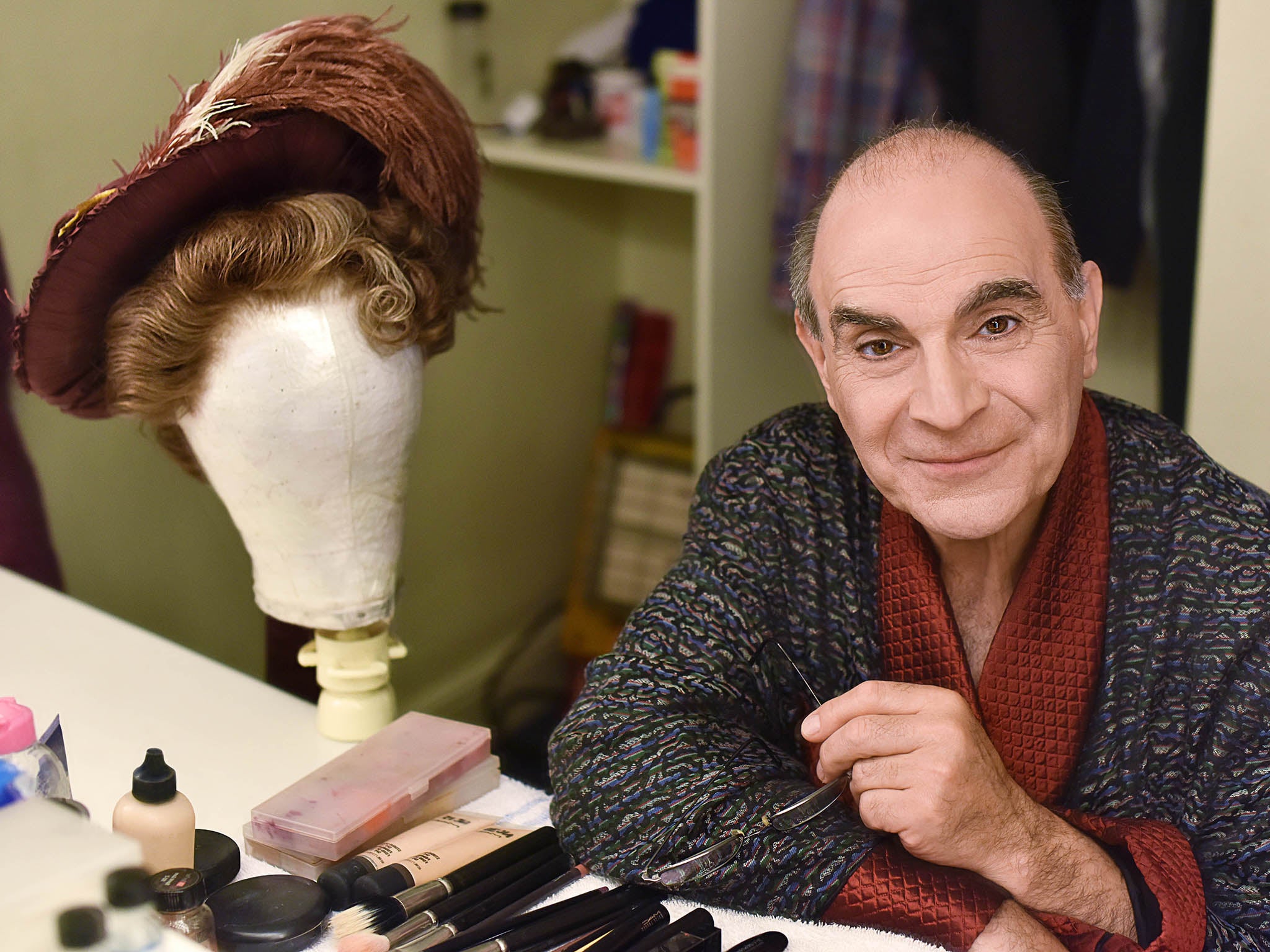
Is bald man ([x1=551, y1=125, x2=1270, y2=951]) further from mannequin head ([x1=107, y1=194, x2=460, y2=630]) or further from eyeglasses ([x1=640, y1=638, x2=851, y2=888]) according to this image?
mannequin head ([x1=107, y1=194, x2=460, y2=630])

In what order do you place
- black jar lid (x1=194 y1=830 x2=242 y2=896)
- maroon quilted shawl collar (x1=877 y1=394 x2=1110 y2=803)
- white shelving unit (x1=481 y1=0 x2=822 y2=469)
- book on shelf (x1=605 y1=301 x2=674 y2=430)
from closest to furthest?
black jar lid (x1=194 y1=830 x2=242 y2=896) < maroon quilted shawl collar (x1=877 y1=394 x2=1110 y2=803) < white shelving unit (x1=481 y1=0 x2=822 y2=469) < book on shelf (x1=605 y1=301 x2=674 y2=430)

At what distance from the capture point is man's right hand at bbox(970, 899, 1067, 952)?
0.86m

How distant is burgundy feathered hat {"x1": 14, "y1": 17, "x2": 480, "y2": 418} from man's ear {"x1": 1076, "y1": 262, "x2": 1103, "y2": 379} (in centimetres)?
53

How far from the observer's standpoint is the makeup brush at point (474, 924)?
823mm

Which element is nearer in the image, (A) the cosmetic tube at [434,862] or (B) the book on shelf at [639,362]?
(A) the cosmetic tube at [434,862]

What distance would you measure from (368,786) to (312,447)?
0.93 feet

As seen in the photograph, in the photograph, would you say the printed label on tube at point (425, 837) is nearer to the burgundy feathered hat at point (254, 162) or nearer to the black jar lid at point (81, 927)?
the black jar lid at point (81, 927)

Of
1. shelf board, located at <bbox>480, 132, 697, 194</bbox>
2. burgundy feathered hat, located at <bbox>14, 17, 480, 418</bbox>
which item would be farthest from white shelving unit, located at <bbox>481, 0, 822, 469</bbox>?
burgundy feathered hat, located at <bbox>14, 17, 480, 418</bbox>

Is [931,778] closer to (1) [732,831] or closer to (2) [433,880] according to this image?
(1) [732,831]

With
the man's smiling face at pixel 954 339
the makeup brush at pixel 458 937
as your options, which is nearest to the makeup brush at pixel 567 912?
the makeup brush at pixel 458 937

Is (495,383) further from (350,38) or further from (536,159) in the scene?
(350,38)

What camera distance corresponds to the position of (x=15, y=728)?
82 centimetres

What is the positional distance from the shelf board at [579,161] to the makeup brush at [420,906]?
1.35m

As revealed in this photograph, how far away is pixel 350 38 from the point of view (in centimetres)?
108
